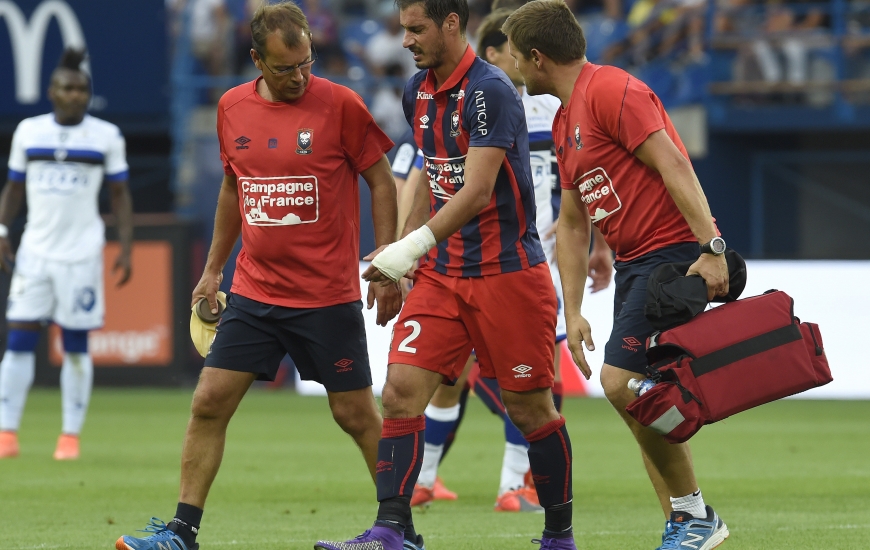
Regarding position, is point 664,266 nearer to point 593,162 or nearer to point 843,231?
point 593,162

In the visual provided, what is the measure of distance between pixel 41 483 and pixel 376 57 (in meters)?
12.0

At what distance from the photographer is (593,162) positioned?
18.3 ft

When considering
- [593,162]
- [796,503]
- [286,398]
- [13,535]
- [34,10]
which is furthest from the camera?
[34,10]

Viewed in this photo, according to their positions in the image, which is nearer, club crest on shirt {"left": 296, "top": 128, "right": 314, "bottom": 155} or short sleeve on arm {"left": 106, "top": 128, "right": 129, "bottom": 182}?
club crest on shirt {"left": 296, "top": 128, "right": 314, "bottom": 155}

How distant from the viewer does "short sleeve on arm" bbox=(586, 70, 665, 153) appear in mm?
5379

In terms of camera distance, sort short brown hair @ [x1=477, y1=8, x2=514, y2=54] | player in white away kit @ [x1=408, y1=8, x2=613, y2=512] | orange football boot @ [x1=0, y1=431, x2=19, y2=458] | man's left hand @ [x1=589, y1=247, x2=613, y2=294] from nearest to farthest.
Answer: short brown hair @ [x1=477, y1=8, x2=514, y2=54]
player in white away kit @ [x1=408, y1=8, x2=613, y2=512]
man's left hand @ [x1=589, y1=247, x2=613, y2=294]
orange football boot @ [x1=0, y1=431, x2=19, y2=458]

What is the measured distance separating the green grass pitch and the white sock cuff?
0.49m

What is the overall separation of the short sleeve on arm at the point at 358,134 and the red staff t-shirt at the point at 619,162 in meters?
0.79

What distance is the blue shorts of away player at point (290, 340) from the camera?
5715 millimetres

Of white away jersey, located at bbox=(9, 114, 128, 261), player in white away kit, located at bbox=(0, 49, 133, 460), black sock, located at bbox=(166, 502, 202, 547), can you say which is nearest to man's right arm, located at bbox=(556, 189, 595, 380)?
black sock, located at bbox=(166, 502, 202, 547)

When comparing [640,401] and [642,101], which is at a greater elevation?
[642,101]

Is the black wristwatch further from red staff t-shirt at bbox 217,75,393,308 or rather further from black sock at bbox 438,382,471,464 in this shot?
black sock at bbox 438,382,471,464

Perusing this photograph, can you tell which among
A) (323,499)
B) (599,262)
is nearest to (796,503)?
(599,262)

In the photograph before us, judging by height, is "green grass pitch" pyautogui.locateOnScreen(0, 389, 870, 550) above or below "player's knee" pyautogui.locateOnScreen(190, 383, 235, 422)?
below
